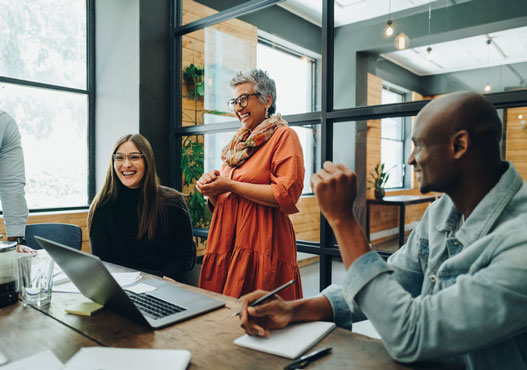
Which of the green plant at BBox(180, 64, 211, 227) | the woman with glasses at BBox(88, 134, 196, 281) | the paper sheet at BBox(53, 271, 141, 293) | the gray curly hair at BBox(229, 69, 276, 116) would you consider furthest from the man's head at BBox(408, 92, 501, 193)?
the green plant at BBox(180, 64, 211, 227)

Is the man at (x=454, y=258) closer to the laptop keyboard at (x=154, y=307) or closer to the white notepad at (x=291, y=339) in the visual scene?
the white notepad at (x=291, y=339)

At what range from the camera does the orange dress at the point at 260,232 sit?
5.93 ft

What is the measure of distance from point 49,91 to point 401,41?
307 cm

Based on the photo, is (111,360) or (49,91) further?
(49,91)

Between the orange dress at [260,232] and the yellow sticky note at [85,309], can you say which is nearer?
the yellow sticky note at [85,309]

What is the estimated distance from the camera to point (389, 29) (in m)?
2.39

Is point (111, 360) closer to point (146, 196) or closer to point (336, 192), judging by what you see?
point (336, 192)

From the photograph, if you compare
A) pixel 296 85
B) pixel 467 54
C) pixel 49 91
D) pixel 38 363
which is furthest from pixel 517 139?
pixel 49 91

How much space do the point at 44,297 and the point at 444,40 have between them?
2.30 meters

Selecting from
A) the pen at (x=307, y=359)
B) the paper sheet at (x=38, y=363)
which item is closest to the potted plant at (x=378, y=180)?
the pen at (x=307, y=359)

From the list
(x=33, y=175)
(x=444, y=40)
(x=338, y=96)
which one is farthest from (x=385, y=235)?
(x=33, y=175)

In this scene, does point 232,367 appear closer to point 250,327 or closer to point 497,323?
point 250,327

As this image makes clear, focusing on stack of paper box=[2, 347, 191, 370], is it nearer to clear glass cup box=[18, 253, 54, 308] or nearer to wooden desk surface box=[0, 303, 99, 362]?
wooden desk surface box=[0, 303, 99, 362]

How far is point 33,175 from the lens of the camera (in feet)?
11.4
